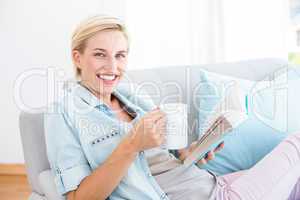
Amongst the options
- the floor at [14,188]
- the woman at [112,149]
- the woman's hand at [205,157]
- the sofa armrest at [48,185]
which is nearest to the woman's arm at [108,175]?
the woman at [112,149]

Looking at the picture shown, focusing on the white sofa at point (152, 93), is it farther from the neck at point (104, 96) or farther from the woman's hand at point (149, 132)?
the woman's hand at point (149, 132)

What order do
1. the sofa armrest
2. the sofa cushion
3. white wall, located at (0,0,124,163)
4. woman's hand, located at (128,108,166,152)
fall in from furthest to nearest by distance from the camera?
white wall, located at (0,0,124,163), the sofa cushion, the sofa armrest, woman's hand, located at (128,108,166,152)

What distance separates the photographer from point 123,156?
1067 mm

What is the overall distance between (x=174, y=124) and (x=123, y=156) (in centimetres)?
16

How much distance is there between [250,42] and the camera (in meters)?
2.72

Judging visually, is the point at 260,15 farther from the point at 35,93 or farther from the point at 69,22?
the point at 35,93

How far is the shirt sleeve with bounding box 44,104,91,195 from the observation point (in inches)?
43.4

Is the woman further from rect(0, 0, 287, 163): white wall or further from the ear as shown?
rect(0, 0, 287, 163): white wall

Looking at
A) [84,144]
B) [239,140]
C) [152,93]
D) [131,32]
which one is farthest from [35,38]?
[84,144]

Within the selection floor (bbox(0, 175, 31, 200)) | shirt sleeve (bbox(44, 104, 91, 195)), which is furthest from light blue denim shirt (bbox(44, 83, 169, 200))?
floor (bbox(0, 175, 31, 200))

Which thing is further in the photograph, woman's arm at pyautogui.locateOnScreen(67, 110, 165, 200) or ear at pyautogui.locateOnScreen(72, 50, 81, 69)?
ear at pyautogui.locateOnScreen(72, 50, 81, 69)

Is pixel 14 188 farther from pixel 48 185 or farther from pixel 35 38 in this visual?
A: pixel 48 185

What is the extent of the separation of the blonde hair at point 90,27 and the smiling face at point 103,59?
0.01 meters

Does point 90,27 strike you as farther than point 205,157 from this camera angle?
No
